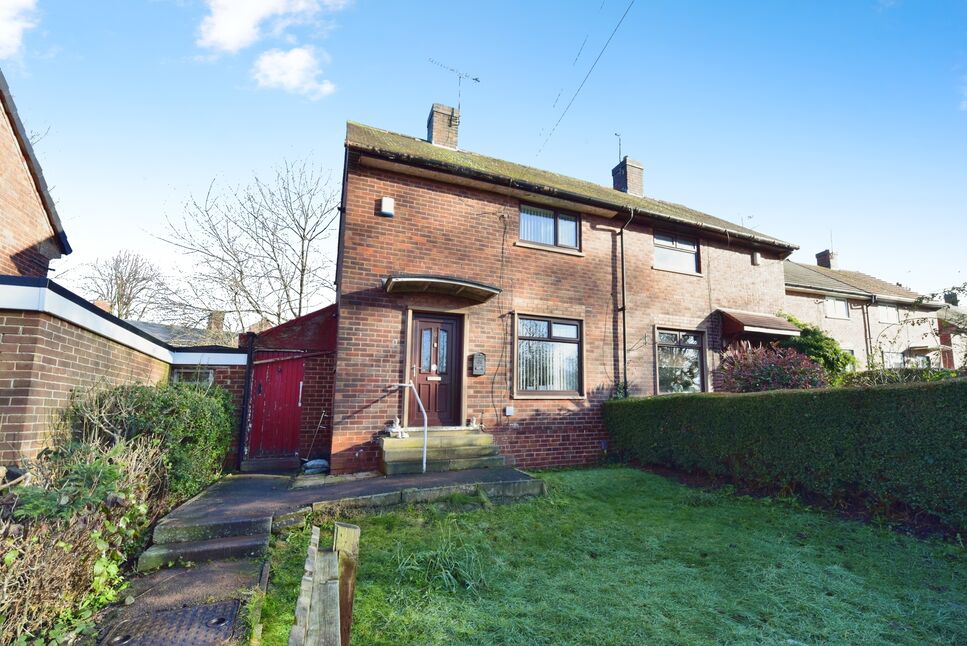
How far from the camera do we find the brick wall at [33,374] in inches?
154

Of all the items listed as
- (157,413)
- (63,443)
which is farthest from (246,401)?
(63,443)

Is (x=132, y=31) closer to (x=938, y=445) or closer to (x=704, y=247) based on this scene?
(x=938, y=445)

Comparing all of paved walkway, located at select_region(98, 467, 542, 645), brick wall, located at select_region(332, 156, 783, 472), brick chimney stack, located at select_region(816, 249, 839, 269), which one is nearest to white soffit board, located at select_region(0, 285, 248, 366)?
paved walkway, located at select_region(98, 467, 542, 645)

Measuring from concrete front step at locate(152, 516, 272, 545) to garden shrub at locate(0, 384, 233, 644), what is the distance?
0.55 ft

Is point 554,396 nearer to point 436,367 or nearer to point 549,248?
point 436,367

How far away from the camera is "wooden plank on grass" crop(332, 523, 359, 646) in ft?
5.38

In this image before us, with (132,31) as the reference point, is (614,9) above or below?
above

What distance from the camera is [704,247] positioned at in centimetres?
1146

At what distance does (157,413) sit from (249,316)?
42.5 feet

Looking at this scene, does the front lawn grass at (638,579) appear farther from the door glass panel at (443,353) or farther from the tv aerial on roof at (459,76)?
the tv aerial on roof at (459,76)

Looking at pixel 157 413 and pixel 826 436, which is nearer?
pixel 157 413

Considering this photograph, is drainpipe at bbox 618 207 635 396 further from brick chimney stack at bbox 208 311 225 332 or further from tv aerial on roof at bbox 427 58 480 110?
brick chimney stack at bbox 208 311 225 332

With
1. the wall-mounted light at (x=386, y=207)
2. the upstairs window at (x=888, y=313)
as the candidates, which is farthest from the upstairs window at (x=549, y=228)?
the upstairs window at (x=888, y=313)

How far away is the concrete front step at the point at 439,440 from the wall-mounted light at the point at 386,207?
3821 mm
